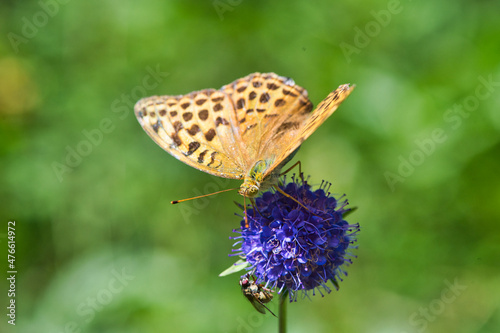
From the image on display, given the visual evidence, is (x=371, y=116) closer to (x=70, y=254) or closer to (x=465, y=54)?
(x=465, y=54)

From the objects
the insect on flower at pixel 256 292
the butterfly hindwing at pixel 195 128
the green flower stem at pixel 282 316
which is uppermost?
the butterfly hindwing at pixel 195 128

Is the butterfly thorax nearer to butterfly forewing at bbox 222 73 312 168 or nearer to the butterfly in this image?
the butterfly

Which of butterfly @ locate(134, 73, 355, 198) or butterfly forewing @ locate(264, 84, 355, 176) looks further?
butterfly @ locate(134, 73, 355, 198)

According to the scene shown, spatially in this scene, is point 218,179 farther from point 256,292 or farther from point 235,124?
point 256,292

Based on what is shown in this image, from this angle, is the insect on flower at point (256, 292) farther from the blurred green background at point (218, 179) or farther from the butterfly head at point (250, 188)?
the blurred green background at point (218, 179)

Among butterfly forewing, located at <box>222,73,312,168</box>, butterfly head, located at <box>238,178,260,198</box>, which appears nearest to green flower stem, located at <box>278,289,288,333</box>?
butterfly head, located at <box>238,178,260,198</box>

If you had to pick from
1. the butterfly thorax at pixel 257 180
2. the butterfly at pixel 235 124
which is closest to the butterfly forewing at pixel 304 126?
the butterfly at pixel 235 124
